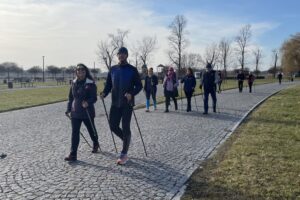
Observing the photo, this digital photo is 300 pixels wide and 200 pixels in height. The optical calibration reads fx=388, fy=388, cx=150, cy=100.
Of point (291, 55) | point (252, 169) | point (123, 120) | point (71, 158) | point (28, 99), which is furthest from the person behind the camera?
point (291, 55)

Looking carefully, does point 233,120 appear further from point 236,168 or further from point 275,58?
point 275,58

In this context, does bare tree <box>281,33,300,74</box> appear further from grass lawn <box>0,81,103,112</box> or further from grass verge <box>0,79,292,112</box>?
grass lawn <box>0,81,103,112</box>

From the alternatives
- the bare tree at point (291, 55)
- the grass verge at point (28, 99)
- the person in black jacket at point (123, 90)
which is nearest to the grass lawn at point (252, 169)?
the person in black jacket at point (123, 90)

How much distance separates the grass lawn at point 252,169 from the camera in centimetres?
520

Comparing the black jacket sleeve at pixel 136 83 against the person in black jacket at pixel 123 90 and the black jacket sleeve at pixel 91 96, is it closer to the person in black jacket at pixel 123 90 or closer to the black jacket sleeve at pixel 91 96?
the person in black jacket at pixel 123 90

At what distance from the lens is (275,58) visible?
359 ft

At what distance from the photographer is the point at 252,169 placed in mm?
6320

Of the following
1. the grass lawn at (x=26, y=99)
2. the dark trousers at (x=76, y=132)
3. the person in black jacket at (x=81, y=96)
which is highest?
the person in black jacket at (x=81, y=96)

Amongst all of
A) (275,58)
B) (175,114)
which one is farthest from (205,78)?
(275,58)

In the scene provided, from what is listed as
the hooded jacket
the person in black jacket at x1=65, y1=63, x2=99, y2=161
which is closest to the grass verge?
the person in black jacket at x1=65, y1=63, x2=99, y2=161

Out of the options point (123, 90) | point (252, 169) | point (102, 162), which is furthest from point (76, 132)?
point (252, 169)

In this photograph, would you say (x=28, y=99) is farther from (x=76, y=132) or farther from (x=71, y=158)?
(x=71, y=158)

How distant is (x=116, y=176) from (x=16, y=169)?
5.91 feet

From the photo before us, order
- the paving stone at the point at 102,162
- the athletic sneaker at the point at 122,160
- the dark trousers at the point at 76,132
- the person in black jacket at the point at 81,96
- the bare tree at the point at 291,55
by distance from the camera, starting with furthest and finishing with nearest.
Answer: the bare tree at the point at 291,55 < the person in black jacket at the point at 81,96 < the dark trousers at the point at 76,132 < the athletic sneaker at the point at 122,160 < the paving stone at the point at 102,162
